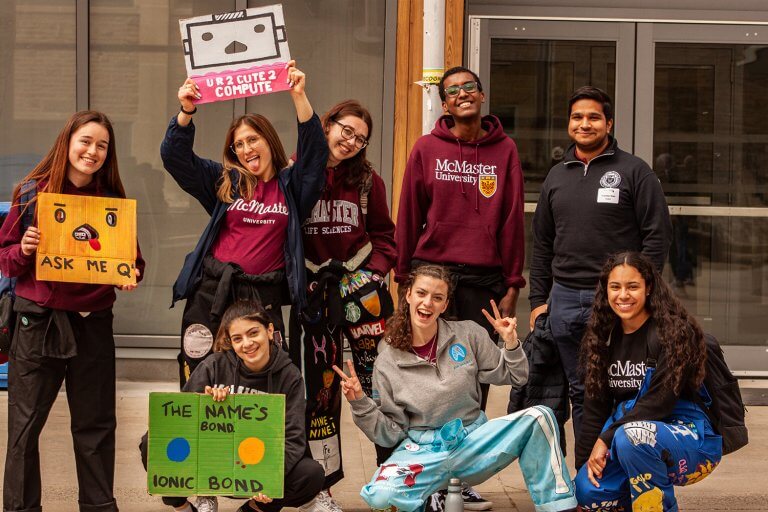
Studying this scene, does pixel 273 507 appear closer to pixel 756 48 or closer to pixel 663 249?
pixel 663 249

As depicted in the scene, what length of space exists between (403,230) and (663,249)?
4.03ft

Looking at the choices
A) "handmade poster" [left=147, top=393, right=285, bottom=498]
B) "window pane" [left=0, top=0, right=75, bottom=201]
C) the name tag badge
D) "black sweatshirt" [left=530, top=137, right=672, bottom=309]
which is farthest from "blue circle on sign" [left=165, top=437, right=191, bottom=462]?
"window pane" [left=0, top=0, right=75, bottom=201]

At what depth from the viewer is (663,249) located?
17.2 feet

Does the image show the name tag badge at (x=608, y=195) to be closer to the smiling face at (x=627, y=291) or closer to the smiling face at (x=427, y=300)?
the smiling face at (x=627, y=291)

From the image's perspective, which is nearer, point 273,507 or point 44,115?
point 273,507

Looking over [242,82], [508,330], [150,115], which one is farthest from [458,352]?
[150,115]

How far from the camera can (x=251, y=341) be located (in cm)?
488

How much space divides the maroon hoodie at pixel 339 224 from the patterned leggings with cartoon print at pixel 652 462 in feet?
4.50

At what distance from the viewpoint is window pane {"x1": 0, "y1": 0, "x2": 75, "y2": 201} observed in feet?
27.9

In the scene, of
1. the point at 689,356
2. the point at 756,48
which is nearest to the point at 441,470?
the point at 689,356

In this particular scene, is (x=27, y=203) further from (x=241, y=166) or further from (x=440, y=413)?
(x=440, y=413)

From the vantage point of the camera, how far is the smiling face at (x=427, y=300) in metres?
5.03

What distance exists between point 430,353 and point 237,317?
868 mm

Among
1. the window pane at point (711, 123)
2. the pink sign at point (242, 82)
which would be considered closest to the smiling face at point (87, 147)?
the pink sign at point (242, 82)
